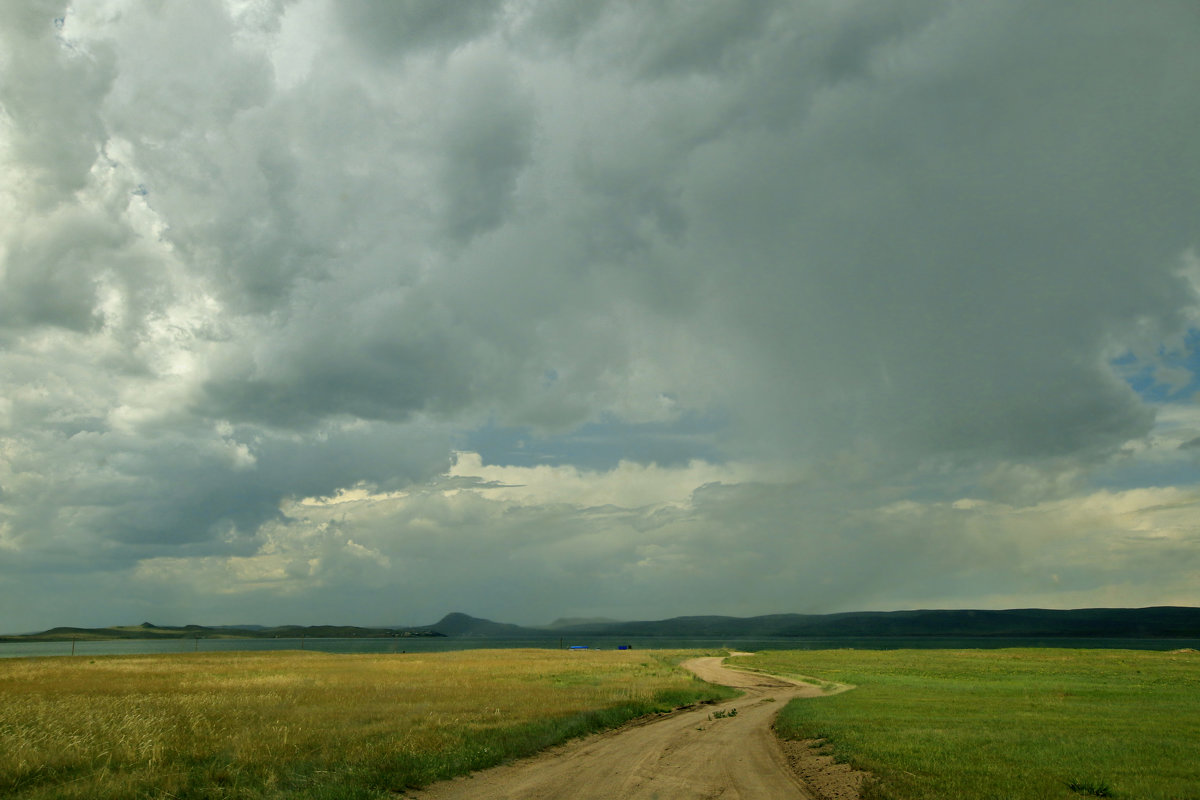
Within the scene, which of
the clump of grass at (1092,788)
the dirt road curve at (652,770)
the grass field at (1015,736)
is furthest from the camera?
the dirt road curve at (652,770)

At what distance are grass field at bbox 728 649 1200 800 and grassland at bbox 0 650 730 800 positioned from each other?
9.71m

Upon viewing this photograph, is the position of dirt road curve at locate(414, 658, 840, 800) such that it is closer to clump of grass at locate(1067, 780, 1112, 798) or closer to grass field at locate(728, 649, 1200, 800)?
grass field at locate(728, 649, 1200, 800)

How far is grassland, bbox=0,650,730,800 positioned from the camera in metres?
15.5

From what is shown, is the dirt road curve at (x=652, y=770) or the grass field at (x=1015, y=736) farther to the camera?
the dirt road curve at (x=652, y=770)

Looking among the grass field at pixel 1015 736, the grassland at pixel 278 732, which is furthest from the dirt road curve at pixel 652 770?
the grass field at pixel 1015 736

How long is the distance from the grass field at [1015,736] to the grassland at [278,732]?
9.71 metres

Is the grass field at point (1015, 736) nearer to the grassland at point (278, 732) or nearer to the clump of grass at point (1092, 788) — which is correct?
the clump of grass at point (1092, 788)

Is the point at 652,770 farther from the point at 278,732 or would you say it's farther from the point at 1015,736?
the point at 1015,736

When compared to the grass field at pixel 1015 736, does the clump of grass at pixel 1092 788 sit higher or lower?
higher

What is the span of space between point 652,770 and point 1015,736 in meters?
13.0

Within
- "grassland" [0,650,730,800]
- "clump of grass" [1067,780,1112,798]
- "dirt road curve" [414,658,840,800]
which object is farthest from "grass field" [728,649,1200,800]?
"grassland" [0,650,730,800]

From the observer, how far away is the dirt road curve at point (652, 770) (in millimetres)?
15430

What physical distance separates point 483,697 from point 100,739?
1899 cm

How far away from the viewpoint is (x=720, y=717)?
3103 centimetres
